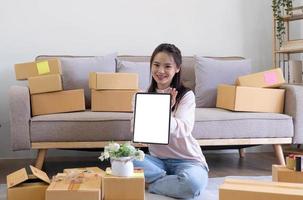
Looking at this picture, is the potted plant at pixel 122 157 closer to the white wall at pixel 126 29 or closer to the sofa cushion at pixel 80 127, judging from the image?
the sofa cushion at pixel 80 127

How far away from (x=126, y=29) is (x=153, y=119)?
164 centimetres

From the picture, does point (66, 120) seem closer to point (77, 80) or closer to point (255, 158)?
point (77, 80)

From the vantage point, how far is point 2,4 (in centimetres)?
316

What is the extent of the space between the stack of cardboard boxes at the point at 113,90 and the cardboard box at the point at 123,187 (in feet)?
2.98

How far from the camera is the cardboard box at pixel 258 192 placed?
1.39 metres

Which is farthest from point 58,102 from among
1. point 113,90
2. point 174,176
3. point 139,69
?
point 174,176

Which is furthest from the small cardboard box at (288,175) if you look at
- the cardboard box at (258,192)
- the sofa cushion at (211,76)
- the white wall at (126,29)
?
the white wall at (126,29)

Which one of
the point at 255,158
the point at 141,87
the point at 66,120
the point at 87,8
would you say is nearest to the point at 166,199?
the point at 66,120

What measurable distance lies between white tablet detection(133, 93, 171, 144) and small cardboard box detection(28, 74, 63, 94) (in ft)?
3.00

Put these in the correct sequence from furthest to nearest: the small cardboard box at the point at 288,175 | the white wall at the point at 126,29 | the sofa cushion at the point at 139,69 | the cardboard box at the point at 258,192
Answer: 1. the white wall at the point at 126,29
2. the sofa cushion at the point at 139,69
3. the small cardboard box at the point at 288,175
4. the cardboard box at the point at 258,192

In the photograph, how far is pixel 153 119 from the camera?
6.05 ft

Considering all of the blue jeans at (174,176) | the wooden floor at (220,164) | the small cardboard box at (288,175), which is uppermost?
the small cardboard box at (288,175)

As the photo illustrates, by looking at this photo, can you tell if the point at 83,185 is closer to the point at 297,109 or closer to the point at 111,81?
the point at 111,81

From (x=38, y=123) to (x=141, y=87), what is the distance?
768mm
